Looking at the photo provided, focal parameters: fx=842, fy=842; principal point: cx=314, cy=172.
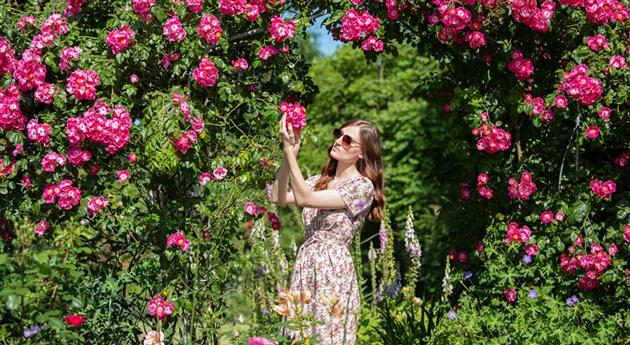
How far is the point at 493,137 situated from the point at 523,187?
0.30 metres

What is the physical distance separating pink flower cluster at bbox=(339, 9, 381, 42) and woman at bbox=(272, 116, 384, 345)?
21.9 inches

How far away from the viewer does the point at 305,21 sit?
380cm

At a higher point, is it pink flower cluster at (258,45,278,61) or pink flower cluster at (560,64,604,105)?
pink flower cluster at (258,45,278,61)

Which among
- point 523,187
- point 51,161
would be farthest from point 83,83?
point 523,187

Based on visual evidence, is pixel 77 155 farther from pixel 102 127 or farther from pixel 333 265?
pixel 333 265

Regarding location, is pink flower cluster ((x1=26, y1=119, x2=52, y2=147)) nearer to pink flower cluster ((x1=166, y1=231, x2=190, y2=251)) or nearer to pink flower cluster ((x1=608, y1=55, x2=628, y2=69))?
pink flower cluster ((x1=166, y1=231, x2=190, y2=251))

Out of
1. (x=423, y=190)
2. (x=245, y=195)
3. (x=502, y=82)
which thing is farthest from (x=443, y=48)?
(x=423, y=190)

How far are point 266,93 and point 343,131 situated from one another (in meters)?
0.50

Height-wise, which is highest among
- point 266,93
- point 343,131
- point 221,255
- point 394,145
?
point 394,145

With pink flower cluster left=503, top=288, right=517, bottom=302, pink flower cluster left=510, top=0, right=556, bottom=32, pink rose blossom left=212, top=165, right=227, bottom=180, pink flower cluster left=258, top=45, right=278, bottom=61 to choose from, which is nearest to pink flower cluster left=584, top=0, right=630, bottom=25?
pink flower cluster left=510, top=0, right=556, bottom=32

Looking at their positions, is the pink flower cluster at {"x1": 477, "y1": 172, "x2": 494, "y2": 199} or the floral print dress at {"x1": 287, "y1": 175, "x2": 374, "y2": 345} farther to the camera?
the pink flower cluster at {"x1": 477, "y1": 172, "x2": 494, "y2": 199}

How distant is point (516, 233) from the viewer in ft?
13.3

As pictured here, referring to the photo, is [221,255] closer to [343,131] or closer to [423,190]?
[343,131]

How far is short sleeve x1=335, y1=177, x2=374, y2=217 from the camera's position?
3.31m
